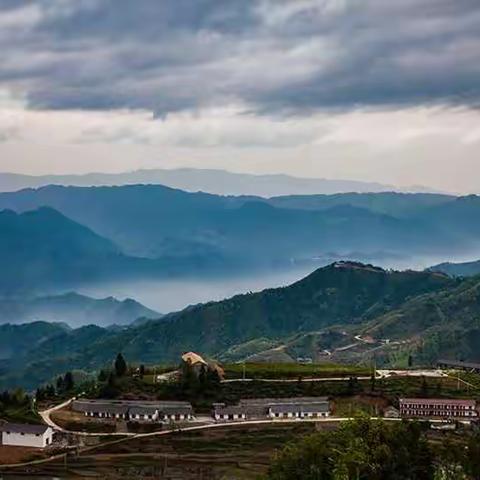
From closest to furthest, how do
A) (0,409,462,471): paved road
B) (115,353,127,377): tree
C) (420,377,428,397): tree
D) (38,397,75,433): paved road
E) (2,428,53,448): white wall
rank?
(0,409,462,471): paved road < (2,428,53,448): white wall < (38,397,75,433): paved road < (420,377,428,397): tree < (115,353,127,377): tree

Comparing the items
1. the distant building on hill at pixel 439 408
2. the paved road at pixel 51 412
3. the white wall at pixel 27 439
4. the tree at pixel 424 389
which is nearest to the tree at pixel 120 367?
the paved road at pixel 51 412

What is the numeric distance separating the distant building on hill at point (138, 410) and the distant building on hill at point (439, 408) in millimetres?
28671

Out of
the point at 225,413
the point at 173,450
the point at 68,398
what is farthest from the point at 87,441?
the point at 68,398

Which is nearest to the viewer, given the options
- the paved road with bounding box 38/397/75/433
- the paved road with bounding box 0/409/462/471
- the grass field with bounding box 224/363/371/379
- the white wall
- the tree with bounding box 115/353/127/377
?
the paved road with bounding box 0/409/462/471

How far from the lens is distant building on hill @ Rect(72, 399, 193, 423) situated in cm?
12675

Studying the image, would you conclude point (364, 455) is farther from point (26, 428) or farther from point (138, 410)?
point (138, 410)

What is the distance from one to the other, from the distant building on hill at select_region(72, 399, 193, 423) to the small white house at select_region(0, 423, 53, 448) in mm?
14703

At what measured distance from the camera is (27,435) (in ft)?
371

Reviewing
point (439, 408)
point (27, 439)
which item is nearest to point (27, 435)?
point (27, 439)

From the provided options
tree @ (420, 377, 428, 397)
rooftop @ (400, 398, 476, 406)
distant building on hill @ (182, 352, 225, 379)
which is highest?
distant building on hill @ (182, 352, 225, 379)

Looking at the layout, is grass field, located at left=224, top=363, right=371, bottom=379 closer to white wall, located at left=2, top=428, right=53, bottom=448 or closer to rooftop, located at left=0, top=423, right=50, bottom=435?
rooftop, located at left=0, top=423, right=50, bottom=435

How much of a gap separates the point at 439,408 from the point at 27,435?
5391 centimetres

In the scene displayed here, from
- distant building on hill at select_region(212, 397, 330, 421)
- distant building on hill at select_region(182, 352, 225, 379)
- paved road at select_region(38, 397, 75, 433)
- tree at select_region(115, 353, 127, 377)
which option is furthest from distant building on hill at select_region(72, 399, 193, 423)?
tree at select_region(115, 353, 127, 377)

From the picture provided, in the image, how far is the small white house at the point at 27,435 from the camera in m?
112
